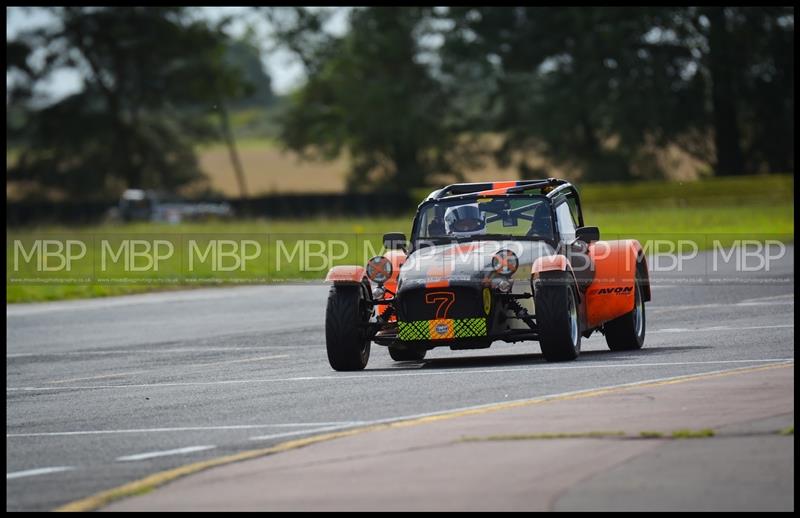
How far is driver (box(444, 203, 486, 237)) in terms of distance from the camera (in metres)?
14.3

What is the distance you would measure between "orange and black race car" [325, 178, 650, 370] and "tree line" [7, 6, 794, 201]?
161ft

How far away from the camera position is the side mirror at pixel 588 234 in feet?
46.0

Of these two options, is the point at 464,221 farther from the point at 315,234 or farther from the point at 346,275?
the point at 315,234

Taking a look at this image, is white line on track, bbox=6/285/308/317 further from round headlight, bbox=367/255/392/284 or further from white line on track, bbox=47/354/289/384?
round headlight, bbox=367/255/392/284

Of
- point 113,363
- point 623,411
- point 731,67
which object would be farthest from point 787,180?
point 623,411

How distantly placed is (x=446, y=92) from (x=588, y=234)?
6347 cm

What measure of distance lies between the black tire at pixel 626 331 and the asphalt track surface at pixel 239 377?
0.26 m

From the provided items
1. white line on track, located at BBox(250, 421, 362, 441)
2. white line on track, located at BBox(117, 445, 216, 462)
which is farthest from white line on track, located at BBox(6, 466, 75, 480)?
white line on track, located at BBox(250, 421, 362, 441)

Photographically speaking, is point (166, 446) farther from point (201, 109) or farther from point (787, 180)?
point (201, 109)

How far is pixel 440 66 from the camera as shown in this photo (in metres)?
75.7

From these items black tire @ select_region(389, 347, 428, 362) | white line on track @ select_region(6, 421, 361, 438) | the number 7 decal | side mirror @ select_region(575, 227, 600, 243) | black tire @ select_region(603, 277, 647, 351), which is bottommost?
white line on track @ select_region(6, 421, 361, 438)

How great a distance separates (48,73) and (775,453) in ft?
230

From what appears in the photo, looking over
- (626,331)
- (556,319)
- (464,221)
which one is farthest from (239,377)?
(626,331)

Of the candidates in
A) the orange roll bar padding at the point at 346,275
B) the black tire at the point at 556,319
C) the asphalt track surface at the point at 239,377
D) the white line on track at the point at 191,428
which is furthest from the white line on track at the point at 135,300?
the white line on track at the point at 191,428
